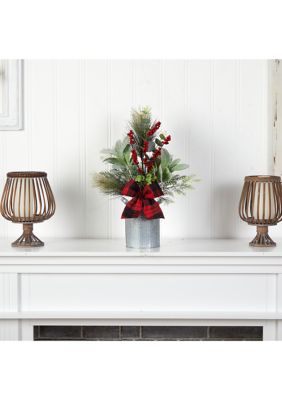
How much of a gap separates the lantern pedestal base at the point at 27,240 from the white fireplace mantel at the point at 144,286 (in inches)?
3.0

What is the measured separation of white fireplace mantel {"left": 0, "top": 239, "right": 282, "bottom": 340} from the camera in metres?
2.40

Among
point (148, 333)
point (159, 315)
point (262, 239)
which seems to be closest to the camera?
point (159, 315)

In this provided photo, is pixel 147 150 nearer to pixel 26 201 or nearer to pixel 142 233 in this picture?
pixel 142 233

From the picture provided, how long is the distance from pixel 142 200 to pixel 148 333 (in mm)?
568

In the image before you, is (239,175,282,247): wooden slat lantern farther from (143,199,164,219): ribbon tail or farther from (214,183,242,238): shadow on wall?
(143,199,164,219): ribbon tail

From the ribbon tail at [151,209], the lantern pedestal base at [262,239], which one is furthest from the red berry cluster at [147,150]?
the lantern pedestal base at [262,239]

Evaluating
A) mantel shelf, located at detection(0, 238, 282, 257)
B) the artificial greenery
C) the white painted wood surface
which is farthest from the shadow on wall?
the white painted wood surface

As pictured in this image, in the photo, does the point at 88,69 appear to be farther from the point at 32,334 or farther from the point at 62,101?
the point at 32,334

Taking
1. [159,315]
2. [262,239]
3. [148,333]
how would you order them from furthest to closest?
[148,333] → [262,239] → [159,315]

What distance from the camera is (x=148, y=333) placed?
2695 millimetres

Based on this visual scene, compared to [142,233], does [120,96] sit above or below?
above

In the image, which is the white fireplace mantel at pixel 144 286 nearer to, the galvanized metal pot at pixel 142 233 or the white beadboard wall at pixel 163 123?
the galvanized metal pot at pixel 142 233

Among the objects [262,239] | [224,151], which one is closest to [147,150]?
[224,151]

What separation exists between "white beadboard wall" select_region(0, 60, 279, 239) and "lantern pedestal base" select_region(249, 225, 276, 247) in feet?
0.71
